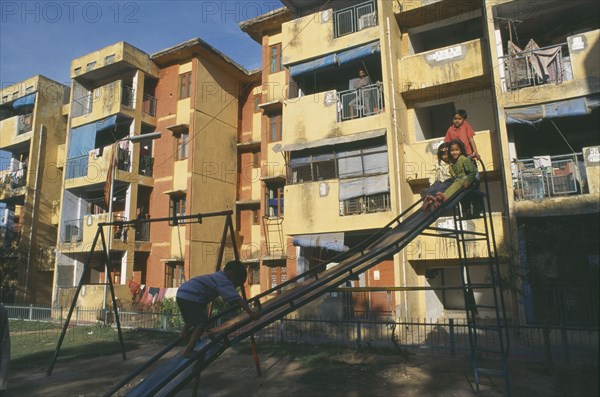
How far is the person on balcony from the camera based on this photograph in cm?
1845

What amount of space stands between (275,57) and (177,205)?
966 centimetres

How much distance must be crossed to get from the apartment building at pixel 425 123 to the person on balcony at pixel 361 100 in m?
0.06

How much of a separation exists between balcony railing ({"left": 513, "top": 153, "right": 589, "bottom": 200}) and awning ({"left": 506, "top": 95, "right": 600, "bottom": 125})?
1361 millimetres

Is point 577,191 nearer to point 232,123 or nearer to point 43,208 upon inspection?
point 232,123

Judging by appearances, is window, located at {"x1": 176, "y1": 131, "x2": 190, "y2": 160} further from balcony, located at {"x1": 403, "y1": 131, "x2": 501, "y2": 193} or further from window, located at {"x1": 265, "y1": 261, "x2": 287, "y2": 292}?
balcony, located at {"x1": 403, "y1": 131, "x2": 501, "y2": 193}

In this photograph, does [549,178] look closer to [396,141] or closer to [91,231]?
[396,141]

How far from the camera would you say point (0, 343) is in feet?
18.2

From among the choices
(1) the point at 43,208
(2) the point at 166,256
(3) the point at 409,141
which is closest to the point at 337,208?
(3) the point at 409,141

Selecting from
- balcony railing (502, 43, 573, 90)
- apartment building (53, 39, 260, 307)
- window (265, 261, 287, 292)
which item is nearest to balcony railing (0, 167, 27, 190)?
apartment building (53, 39, 260, 307)

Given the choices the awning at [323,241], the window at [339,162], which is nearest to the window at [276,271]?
the awning at [323,241]

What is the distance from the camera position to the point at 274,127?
22.8 m

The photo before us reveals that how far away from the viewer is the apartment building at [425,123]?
14.7 m

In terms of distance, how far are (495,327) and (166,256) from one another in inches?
765

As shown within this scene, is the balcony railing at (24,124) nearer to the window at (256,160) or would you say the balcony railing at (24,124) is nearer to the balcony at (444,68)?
the window at (256,160)
